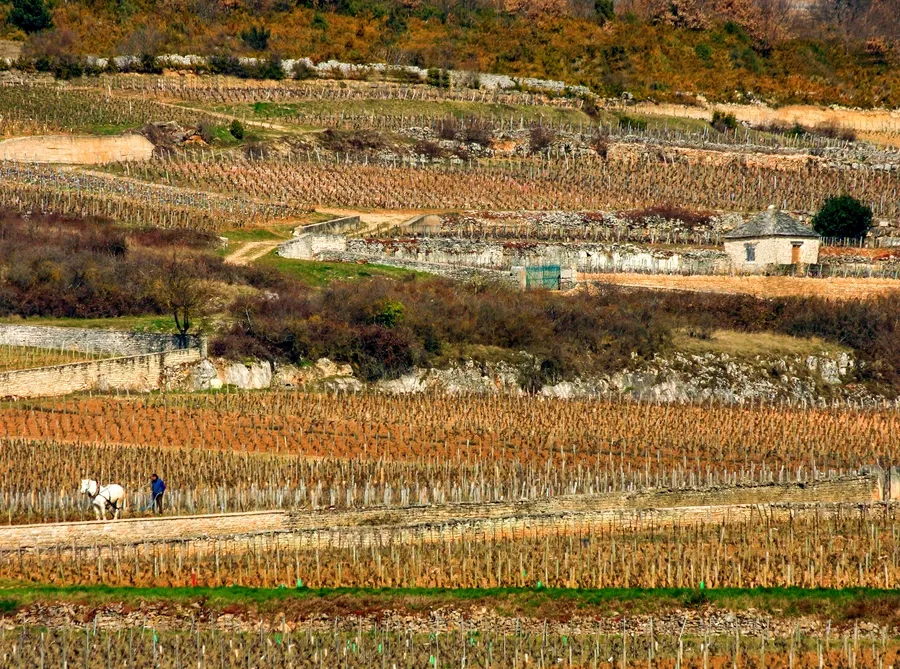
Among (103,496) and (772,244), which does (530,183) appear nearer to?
(772,244)

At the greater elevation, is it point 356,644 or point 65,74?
point 65,74

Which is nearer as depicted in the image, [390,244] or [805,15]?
[390,244]

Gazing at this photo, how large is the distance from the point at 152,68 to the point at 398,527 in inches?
2554

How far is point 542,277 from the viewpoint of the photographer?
6109cm

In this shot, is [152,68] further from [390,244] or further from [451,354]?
[451,354]

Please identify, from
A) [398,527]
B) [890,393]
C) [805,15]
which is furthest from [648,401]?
[805,15]

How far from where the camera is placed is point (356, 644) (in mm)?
27078

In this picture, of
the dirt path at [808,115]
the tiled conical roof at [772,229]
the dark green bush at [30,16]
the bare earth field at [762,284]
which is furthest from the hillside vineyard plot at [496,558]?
the dark green bush at [30,16]

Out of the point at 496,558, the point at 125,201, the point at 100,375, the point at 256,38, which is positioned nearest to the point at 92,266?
the point at 100,375

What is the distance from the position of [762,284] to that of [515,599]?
36092 mm

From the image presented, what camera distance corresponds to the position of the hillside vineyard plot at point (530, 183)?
250 feet

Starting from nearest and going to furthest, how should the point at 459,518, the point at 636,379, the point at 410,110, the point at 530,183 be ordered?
1. the point at 459,518
2. the point at 636,379
3. the point at 530,183
4. the point at 410,110

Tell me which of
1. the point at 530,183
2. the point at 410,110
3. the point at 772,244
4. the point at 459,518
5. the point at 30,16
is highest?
the point at 30,16

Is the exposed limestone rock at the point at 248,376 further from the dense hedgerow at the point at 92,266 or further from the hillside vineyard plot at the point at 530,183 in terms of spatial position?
the hillside vineyard plot at the point at 530,183
